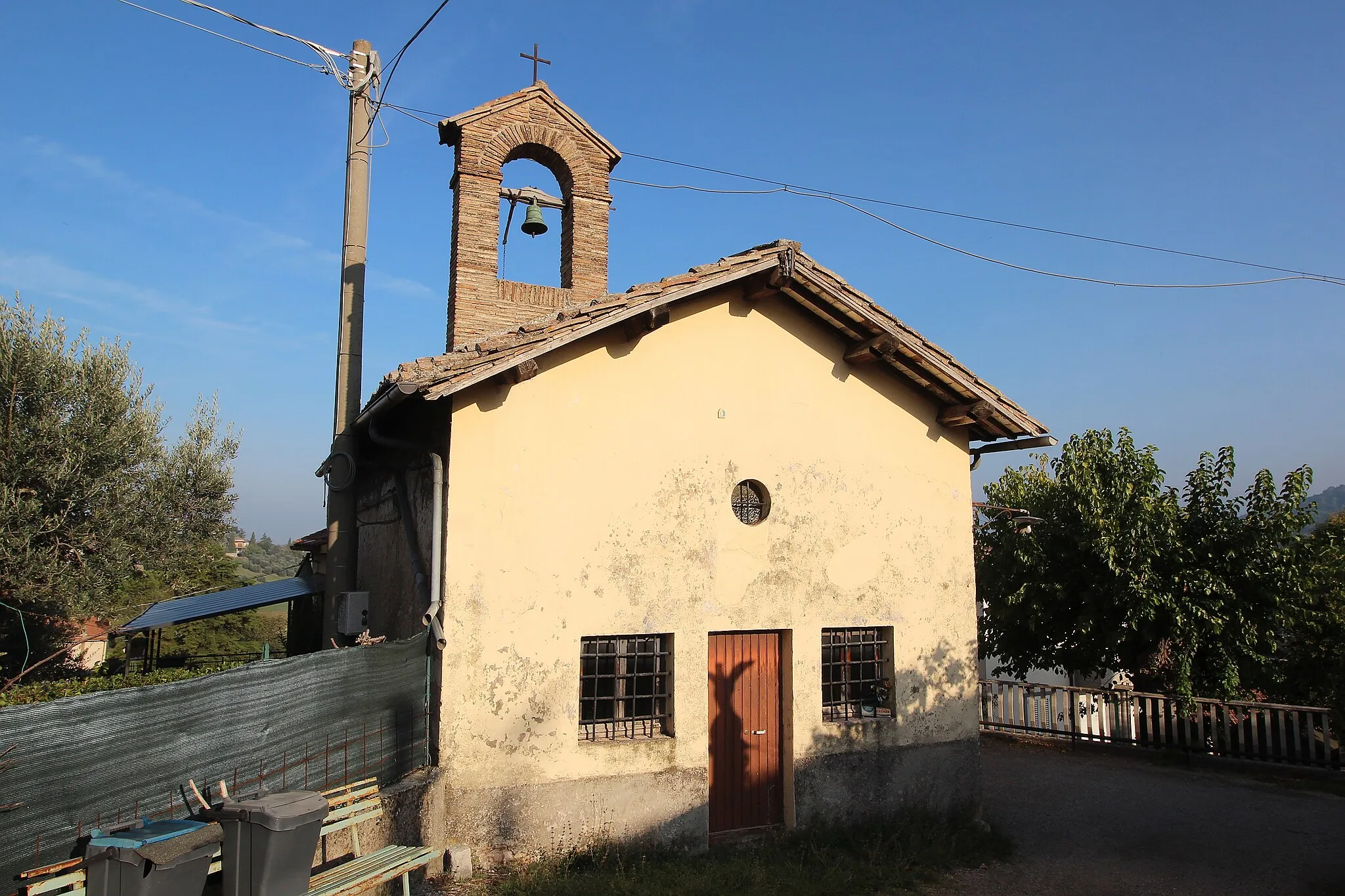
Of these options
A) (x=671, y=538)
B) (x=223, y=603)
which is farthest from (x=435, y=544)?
(x=223, y=603)

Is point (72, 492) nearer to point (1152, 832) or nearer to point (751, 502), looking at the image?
point (751, 502)

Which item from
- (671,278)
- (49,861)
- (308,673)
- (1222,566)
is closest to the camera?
(49,861)

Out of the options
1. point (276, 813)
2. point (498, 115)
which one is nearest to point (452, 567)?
point (276, 813)

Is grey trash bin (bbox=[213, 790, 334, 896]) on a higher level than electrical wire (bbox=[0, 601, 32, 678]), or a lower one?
lower

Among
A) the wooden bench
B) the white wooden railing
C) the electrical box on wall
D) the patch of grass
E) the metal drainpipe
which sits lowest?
the patch of grass

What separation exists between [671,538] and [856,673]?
2.86m

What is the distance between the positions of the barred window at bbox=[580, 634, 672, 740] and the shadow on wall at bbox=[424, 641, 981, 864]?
A: 0.25 metres

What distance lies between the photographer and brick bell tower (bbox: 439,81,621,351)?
10.4m

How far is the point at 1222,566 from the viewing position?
42.8ft

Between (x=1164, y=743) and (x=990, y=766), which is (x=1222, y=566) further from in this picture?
(x=990, y=766)

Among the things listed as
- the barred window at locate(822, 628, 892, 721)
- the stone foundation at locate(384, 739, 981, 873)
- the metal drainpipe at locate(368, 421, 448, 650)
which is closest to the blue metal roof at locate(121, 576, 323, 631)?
the metal drainpipe at locate(368, 421, 448, 650)

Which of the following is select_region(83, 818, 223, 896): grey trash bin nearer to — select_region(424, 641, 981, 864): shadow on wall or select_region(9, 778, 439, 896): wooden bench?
select_region(9, 778, 439, 896): wooden bench

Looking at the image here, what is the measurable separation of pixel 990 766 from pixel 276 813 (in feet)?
36.5

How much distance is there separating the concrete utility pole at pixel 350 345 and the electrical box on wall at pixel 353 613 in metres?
0.29
